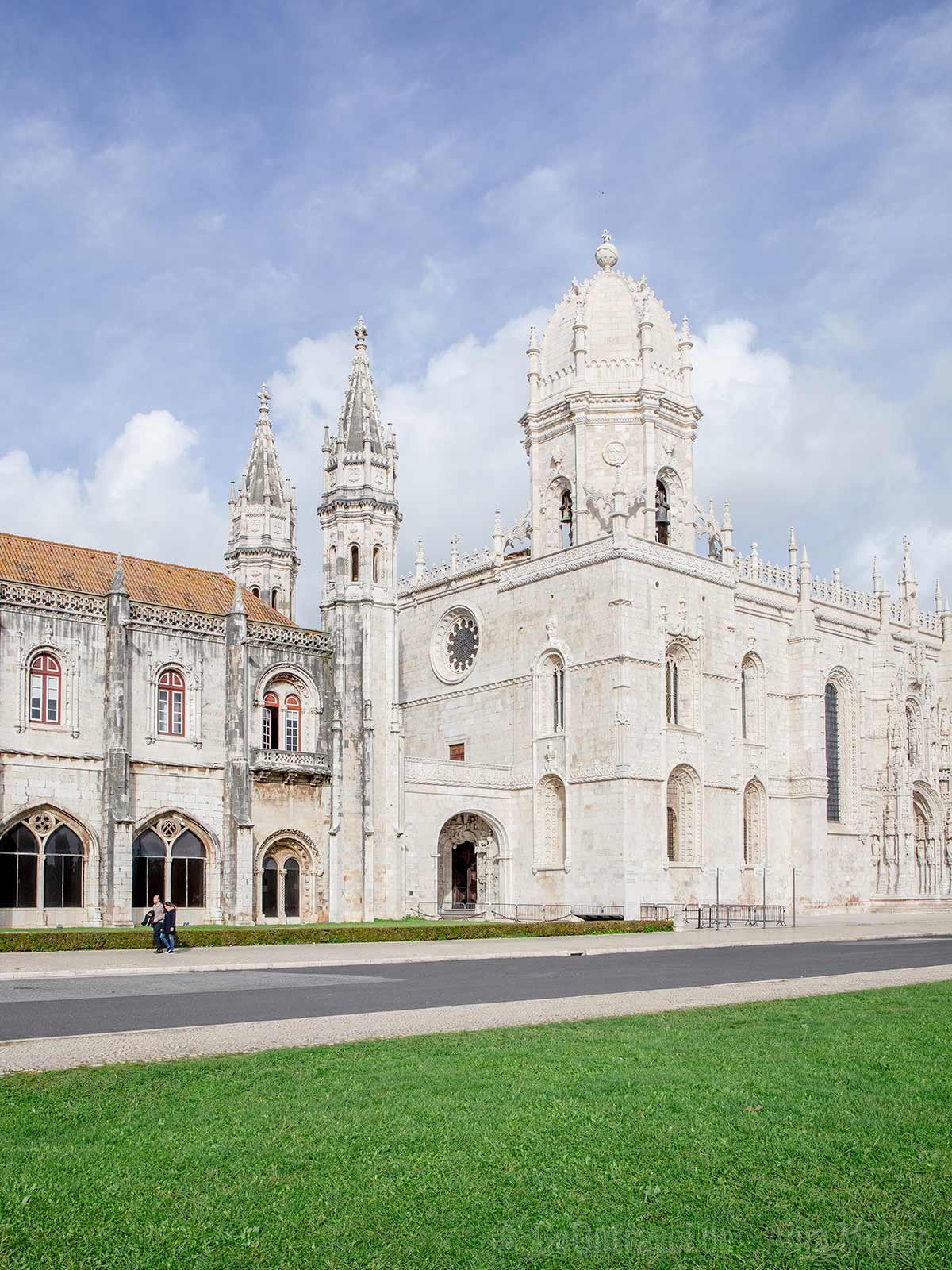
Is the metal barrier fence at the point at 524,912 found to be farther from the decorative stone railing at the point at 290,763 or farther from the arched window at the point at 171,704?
the arched window at the point at 171,704

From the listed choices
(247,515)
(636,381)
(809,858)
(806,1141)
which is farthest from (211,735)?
(806,1141)

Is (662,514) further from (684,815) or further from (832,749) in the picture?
(832,749)

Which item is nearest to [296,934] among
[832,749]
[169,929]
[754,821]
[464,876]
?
[169,929]

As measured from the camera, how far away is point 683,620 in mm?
53125

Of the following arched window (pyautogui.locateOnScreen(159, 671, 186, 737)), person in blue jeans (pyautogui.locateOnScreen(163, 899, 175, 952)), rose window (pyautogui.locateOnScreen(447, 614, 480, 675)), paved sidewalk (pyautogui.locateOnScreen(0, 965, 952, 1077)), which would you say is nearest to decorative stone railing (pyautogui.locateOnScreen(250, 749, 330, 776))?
arched window (pyautogui.locateOnScreen(159, 671, 186, 737))

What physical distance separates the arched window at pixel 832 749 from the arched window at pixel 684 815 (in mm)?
11810

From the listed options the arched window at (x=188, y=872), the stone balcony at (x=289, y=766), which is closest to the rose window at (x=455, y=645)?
the stone balcony at (x=289, y=766)

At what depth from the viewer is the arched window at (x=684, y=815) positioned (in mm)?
52406

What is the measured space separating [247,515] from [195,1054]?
44621 millimetres

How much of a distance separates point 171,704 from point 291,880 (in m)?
7.79

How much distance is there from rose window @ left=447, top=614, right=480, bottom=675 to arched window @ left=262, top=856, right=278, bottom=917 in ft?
54.5

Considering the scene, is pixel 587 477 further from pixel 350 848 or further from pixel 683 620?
pixel 350 848

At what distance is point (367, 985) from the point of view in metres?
20.8

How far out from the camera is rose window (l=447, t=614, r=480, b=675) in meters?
58.5
